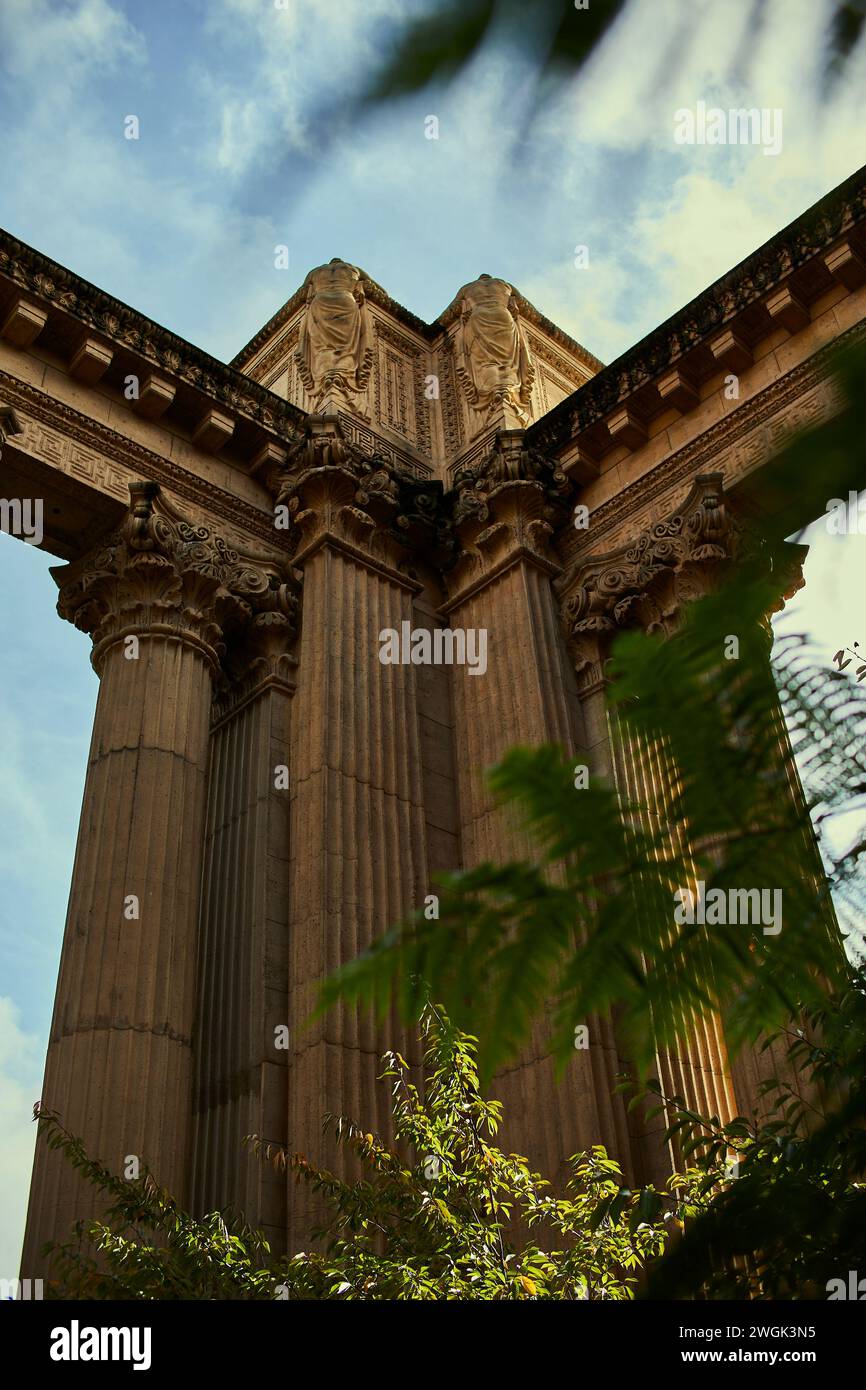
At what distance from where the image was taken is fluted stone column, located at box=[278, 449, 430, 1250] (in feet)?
39.2

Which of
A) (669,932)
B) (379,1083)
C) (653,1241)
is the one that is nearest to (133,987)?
(379,1083)

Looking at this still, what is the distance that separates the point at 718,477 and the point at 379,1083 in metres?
8.04

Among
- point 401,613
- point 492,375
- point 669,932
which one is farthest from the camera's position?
point 492,375

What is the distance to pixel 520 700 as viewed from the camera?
1562 centimetres

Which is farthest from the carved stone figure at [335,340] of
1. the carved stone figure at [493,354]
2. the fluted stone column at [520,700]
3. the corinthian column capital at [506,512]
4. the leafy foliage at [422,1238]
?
the leafy foliage at [422,1238]

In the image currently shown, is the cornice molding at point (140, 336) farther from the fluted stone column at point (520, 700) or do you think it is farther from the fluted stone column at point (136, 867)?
the fluted stone column at point (520, 700)

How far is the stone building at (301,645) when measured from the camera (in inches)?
476

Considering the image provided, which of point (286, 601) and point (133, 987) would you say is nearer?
point (133, 987)

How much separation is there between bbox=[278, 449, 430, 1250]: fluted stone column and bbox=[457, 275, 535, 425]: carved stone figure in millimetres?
4289

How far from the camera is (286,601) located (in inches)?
627

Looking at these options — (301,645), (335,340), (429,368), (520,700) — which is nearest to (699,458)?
(520,700)

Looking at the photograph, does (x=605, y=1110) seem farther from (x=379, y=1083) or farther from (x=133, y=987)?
(x=133, y=987)

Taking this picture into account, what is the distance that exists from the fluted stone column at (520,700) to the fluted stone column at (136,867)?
319 centimetres

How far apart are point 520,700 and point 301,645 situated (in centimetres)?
275
